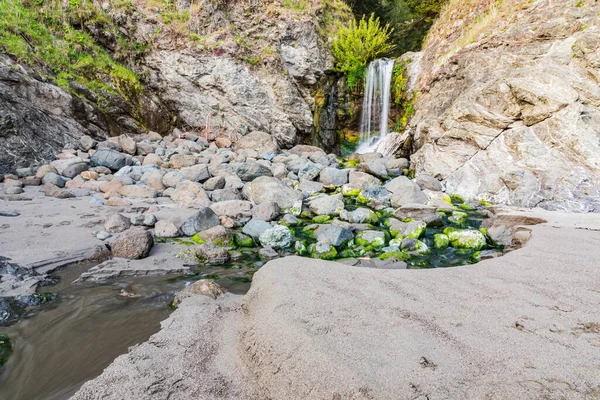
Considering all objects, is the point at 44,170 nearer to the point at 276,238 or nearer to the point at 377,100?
the point at 276,238

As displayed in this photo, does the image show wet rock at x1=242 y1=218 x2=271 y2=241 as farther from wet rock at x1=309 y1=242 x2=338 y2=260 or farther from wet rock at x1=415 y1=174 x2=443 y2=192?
wet rock at x1=415 y1=174 x2=443 y2=192

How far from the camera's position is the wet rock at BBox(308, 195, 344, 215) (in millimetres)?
6031

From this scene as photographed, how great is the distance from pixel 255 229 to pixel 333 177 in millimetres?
3795

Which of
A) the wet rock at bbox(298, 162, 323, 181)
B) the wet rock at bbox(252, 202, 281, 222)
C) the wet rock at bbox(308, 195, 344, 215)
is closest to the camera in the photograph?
the wet rock at bbox(252, 202, 281, 222)

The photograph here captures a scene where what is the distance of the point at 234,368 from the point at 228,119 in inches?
467

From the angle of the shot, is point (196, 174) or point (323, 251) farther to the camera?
point (196, 174)

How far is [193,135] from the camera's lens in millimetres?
11906

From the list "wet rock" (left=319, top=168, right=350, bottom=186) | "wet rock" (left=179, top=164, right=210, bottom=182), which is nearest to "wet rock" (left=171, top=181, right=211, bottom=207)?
"wet rock" (left=179, top=164, right=210, bottom=182)

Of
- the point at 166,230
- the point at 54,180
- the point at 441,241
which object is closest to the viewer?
the point at 441,241

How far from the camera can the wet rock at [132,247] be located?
3664mm

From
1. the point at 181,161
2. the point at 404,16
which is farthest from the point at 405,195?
the point at 404,16

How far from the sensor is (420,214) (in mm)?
5504

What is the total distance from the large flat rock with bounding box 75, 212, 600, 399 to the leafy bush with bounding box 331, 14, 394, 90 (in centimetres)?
1159

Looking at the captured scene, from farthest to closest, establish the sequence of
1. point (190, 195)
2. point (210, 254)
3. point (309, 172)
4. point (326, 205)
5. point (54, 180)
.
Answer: point (309, 172)
point (54, 180)
point (190, 195)
point (326, 205)
point (210, 254)
